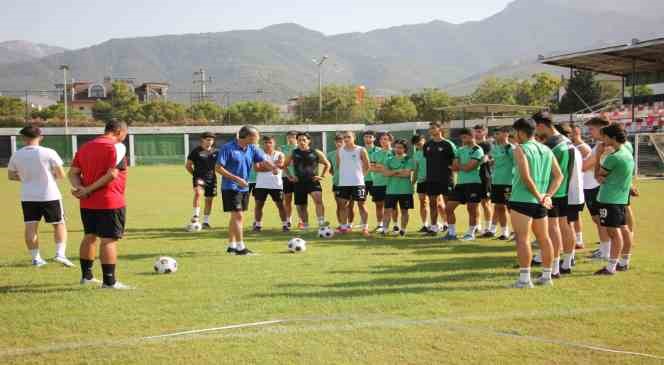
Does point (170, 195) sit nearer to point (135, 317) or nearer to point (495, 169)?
point (495, 169)

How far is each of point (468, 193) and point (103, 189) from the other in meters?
6.50

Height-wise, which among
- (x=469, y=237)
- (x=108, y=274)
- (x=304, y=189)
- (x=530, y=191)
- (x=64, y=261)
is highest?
(x=530, y=191)

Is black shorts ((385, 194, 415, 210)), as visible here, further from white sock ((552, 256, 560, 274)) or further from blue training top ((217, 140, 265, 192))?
white sock ((552, 256, 560, 274))

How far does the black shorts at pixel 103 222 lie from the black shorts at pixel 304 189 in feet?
17.9

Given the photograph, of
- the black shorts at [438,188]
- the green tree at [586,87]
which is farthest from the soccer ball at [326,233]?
the green tree at [586,87]

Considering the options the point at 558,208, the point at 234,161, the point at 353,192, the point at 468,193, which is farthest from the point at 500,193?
the point at 234,161

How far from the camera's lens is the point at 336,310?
595 cm

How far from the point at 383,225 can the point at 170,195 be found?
1151 centimetres

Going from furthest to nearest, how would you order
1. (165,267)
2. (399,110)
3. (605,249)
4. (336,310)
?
(399,110) → (605,249) → (165,267) → (336,310)

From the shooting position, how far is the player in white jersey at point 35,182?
8.17 meters

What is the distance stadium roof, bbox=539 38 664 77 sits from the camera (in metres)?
34.3

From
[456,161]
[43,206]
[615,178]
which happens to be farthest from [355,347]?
[456,161]

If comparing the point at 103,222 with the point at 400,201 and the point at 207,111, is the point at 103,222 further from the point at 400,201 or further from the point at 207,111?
the point at 207,111

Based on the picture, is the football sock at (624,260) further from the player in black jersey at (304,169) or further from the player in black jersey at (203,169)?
the player in black jersey at (203,169)
